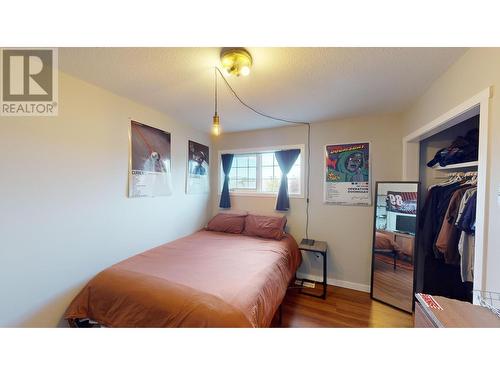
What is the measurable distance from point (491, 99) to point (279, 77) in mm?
1305

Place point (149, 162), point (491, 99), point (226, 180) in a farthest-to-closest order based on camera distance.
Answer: point (226, 180) < point (149, 162) < point (491, 99)

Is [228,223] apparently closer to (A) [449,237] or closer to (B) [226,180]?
(B) [226,180]

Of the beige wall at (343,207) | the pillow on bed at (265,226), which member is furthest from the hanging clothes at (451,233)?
the pillow on bed at (265,226)

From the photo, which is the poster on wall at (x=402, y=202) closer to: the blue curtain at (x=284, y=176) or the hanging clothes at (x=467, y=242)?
the hanging clothes at (x=467, y=242)

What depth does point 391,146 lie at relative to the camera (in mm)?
2332

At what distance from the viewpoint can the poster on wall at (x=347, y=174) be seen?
2.43m

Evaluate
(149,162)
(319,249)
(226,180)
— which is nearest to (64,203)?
(149,162)

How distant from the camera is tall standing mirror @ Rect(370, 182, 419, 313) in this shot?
197 cm

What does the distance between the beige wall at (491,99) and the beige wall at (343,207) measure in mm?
937

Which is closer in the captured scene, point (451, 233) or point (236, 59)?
point (236, 59)

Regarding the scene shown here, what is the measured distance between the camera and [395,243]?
2100mm
